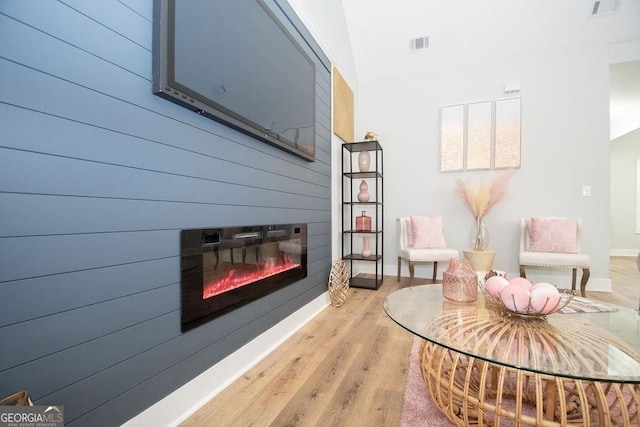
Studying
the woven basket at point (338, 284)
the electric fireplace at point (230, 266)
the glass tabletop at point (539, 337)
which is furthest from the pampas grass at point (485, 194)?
the electric fireplace at point (230, 266)

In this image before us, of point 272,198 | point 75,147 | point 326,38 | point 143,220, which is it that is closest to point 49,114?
point 75,147

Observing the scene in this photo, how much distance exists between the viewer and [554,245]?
10.1 ft

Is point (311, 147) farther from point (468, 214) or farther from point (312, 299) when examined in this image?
point (468, 214)

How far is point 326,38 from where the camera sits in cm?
282

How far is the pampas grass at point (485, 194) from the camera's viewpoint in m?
3.33

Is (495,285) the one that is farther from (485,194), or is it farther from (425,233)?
(485,194)

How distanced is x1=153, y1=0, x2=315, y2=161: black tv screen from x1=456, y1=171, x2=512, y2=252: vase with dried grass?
2.24 meters

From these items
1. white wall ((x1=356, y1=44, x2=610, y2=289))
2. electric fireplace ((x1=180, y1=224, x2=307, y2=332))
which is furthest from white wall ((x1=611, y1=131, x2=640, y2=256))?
electric fireplace ((x1=180, y1=224, x2=307, y2=332))

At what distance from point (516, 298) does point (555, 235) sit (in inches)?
109

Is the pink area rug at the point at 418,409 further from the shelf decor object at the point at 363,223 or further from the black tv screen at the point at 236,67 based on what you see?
the shelf decor object at the point at 363,223

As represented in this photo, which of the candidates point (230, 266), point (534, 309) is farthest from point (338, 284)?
point (534, 309)

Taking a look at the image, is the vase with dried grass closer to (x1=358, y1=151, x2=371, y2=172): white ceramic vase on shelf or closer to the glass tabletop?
(x1=358, y1=151, x2=371, y2=172): white ceramic vase on shelf

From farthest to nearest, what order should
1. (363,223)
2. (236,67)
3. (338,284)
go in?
(363,223), (338,284), (236,67)

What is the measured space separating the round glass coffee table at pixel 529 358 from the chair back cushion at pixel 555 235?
2105 mm
